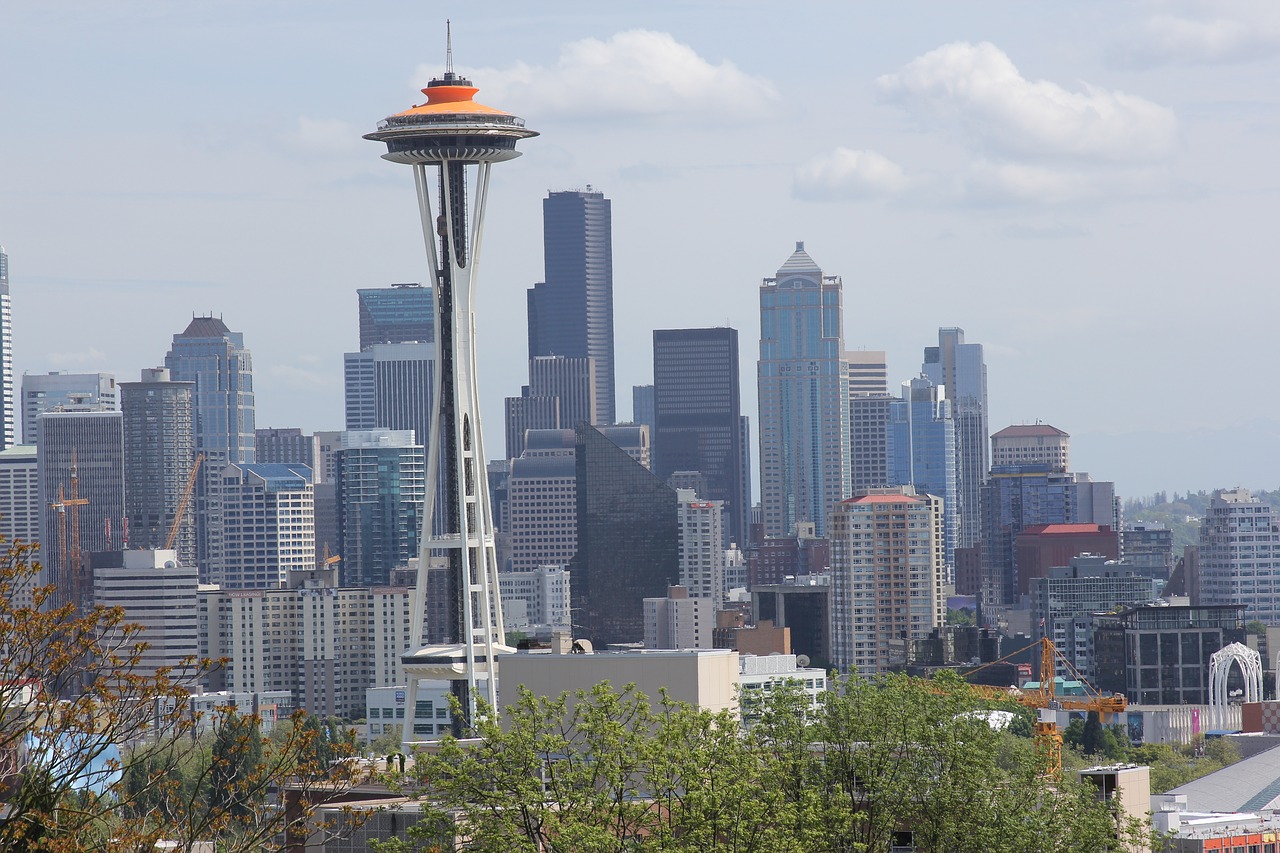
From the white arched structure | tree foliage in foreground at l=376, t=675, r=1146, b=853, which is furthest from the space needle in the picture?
the white arched structure

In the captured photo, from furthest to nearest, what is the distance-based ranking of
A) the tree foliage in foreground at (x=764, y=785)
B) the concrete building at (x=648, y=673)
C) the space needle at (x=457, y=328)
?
the space needle at (x=457, y=328) → the concrete building at (x=648, y=673) → the tree foliage in foreground at (x=764, y=785)

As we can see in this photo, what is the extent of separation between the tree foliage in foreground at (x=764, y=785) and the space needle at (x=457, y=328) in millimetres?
59719

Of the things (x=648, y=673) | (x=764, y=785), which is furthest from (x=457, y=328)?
(x=764, y=785)

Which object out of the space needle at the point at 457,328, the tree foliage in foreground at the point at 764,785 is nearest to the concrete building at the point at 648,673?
the tree foliage in foreground at the point at 764,785

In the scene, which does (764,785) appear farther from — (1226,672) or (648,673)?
(1226,672)

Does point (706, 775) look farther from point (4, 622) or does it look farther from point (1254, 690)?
point (1254, 690)

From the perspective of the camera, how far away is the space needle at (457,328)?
110438 mm

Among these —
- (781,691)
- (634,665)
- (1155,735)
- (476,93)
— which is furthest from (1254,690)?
(781,691)

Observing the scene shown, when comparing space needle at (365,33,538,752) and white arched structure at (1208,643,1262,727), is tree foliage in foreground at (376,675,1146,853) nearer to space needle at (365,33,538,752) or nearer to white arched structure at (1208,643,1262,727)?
space needle at (365,33,538,752)

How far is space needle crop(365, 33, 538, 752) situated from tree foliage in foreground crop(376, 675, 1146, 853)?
5972 centimetres

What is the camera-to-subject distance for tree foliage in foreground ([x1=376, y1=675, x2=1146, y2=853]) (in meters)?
41.3

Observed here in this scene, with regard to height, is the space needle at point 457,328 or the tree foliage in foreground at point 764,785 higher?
the space needle at point 457,328

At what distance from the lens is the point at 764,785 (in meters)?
44.2

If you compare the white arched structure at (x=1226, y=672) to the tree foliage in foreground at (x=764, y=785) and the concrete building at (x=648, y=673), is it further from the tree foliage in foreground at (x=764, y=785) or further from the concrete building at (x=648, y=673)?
the tree foliage in foreground at (x=764, y=785)
